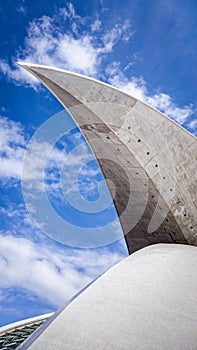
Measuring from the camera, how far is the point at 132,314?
16.1 feet

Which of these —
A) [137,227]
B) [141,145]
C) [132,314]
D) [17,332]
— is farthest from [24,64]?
[17,332]

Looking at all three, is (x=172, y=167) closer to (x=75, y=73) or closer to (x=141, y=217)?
(x=141, y=217)

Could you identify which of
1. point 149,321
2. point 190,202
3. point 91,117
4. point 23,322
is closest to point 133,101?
point 91,117

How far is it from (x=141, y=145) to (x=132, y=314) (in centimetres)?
559

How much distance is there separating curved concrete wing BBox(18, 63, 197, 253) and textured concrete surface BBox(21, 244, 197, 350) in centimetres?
367

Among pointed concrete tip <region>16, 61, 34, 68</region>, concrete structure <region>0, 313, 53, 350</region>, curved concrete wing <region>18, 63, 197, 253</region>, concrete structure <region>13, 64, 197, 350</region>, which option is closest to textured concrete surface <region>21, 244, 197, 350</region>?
concrete structure <region>13, 64, 197, 350</region>

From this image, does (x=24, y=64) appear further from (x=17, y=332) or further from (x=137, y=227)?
(x=17, y=332)

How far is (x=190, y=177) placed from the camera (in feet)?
31.9

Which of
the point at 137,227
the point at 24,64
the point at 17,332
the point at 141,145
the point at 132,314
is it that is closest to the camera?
the point at 132,314

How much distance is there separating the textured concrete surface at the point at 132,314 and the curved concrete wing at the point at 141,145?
367cm

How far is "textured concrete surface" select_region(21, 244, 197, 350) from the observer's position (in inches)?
175

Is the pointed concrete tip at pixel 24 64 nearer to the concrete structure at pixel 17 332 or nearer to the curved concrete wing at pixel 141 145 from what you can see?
the curved concrete wing at pixel 141 145

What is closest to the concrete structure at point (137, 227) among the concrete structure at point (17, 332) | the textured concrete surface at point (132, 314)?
the textured concrete surface at point (132, 314)

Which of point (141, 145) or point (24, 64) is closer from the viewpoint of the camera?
point (24, 64)
